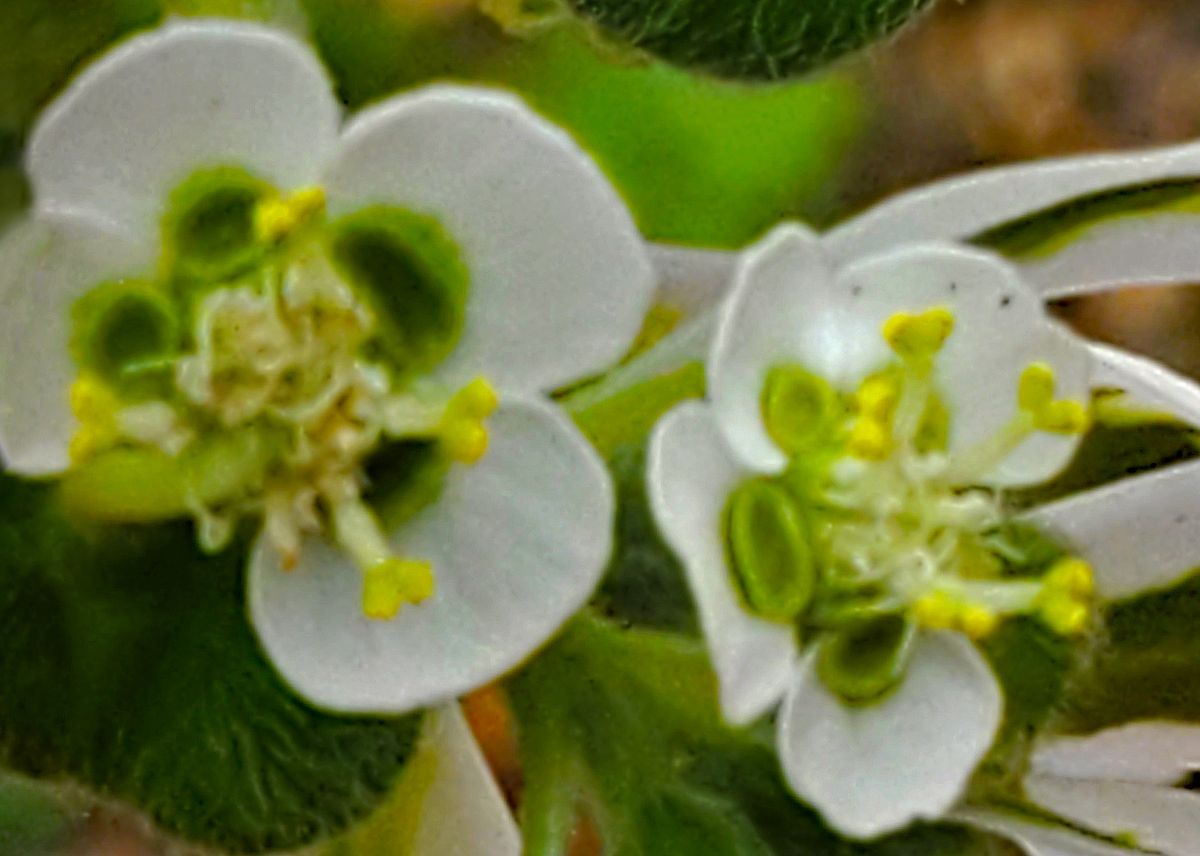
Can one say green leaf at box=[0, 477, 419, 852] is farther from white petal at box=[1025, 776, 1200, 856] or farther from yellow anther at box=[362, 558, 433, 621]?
white petal at box=[1025, 776, 1200, 856]

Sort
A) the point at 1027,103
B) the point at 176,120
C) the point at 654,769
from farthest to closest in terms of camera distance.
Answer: the point at 1027,103, the point at 654,769, the point at 176,120

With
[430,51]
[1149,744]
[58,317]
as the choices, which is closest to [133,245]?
[58,317]

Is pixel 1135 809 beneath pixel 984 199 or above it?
beneath

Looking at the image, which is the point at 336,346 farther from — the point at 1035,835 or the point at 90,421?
the point at 1035,835

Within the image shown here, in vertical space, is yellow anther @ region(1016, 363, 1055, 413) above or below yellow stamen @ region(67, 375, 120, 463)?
below

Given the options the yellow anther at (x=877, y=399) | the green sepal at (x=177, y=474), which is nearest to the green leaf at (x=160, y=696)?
the green sepal at (x=177, y=474)

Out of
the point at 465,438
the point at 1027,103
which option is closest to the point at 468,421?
the point at 465,438

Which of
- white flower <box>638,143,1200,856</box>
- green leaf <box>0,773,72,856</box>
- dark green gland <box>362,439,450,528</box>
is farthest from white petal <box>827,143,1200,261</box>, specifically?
green leaf <box>0,773,72,856</box>
